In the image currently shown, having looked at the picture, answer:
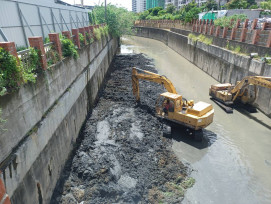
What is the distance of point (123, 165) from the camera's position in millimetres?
8750

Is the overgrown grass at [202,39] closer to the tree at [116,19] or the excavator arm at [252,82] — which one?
the tree at [116,19]

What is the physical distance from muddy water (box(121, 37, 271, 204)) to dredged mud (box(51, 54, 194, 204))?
2.44ft

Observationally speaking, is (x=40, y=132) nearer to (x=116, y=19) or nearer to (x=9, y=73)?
(x=9, y=73)

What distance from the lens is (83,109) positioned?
41.0 ft

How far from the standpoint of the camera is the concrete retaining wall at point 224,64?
13466mm

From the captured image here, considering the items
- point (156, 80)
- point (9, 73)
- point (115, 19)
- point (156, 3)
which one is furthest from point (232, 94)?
point (156, 3)

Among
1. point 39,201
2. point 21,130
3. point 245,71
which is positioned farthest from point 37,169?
point 245,71

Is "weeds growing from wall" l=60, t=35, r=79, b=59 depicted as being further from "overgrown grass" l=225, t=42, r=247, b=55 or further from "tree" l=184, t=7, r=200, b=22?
"tree" l=184, t=7, r=200, b=22

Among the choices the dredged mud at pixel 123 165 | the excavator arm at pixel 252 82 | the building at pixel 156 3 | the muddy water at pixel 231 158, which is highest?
the building at pixel 156 3

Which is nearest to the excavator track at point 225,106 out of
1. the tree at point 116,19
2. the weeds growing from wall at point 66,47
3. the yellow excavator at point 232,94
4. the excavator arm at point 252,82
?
the yellow excavator at point 232,94

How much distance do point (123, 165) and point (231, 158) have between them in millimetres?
5360

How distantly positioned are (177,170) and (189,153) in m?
1.75

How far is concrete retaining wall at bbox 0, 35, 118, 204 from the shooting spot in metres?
5.38

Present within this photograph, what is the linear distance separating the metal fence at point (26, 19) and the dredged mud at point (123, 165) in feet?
20.5
